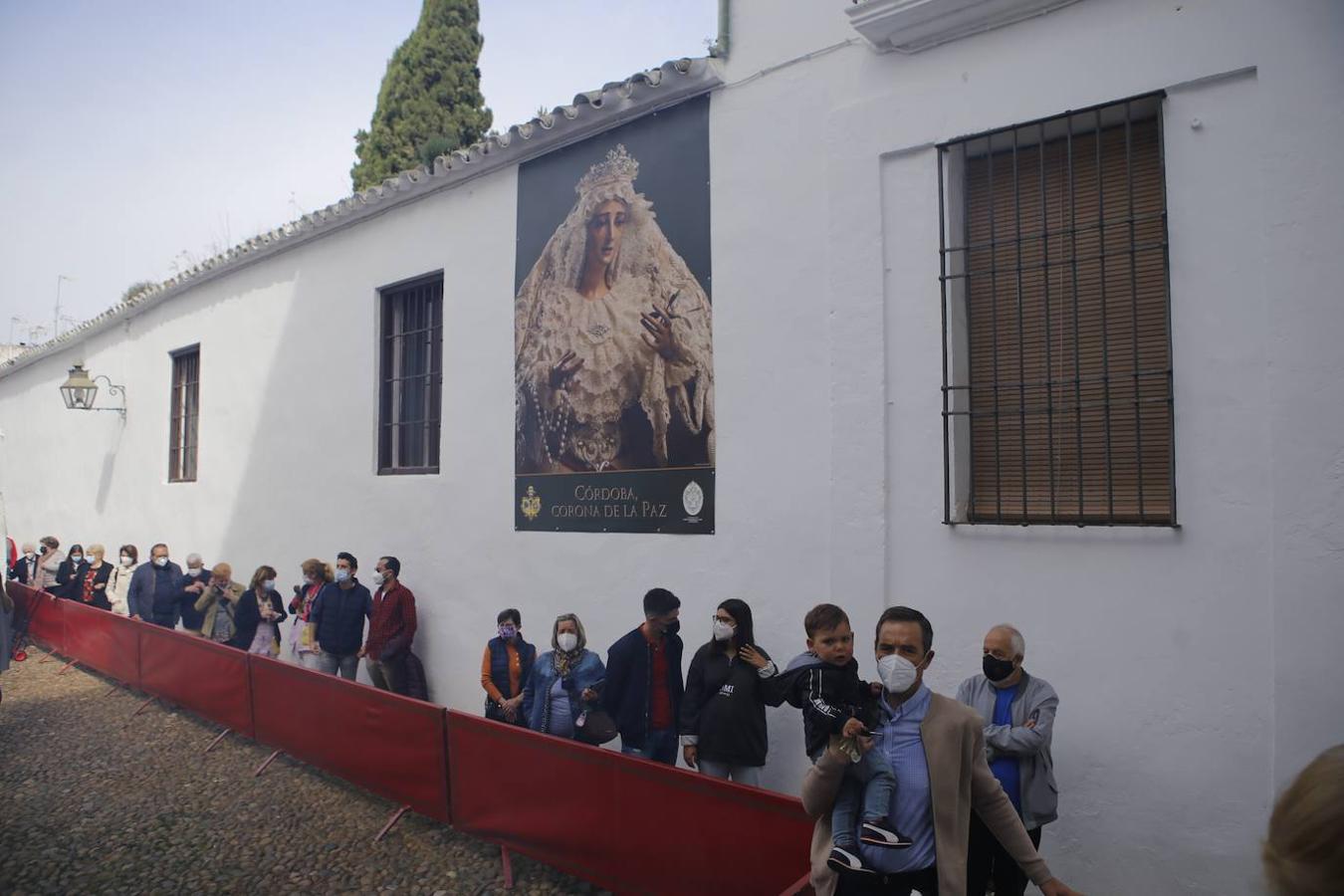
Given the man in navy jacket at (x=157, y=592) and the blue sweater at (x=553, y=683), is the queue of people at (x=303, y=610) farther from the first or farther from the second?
the blue sweater at (x=553, y=683)

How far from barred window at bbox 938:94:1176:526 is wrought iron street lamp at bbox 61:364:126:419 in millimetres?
14255

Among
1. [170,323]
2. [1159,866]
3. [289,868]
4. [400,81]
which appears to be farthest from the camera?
[400,81]

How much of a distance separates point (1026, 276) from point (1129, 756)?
2.50 m

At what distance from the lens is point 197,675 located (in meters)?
8.30

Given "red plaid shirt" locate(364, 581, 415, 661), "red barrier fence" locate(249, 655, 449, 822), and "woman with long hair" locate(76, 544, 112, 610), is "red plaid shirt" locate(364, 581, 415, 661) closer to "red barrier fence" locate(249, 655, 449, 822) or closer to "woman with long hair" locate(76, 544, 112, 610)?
"red barrier fence" locate(249, 655, 449, 822)

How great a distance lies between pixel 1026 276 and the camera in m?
4.91

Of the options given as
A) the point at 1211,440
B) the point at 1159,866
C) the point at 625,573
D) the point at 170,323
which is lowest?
the point at 1159,866

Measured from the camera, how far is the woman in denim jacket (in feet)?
19.3

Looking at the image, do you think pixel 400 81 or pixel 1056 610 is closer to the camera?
pixel 1056 610

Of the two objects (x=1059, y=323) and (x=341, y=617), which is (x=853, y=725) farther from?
(x=341, y=617)

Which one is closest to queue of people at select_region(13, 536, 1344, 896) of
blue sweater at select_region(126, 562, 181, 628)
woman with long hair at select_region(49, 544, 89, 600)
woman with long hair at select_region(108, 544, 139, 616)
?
blue sweater at select_region(126, 562, 181, 628)

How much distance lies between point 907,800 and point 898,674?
362 mm

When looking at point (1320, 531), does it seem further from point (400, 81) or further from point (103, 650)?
point (400, 81)

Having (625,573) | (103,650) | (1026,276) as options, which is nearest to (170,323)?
(103,650)
